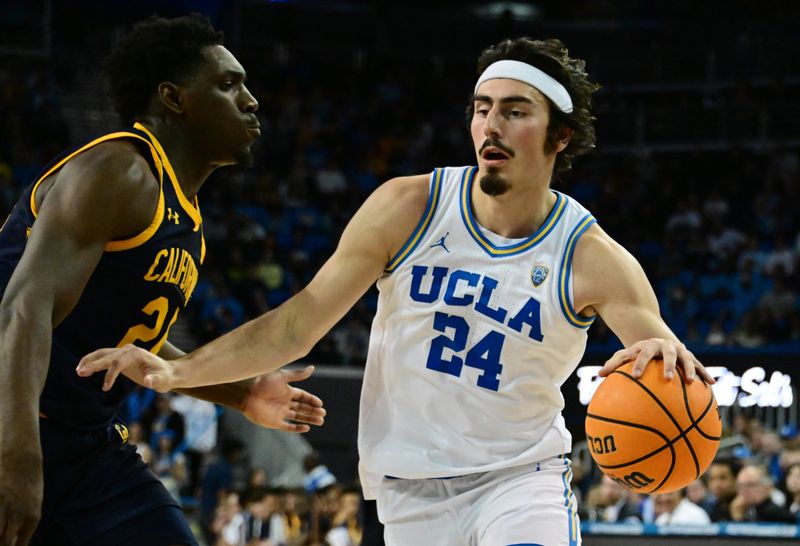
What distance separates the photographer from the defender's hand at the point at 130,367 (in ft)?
10.9

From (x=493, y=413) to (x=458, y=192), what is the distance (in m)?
0.86

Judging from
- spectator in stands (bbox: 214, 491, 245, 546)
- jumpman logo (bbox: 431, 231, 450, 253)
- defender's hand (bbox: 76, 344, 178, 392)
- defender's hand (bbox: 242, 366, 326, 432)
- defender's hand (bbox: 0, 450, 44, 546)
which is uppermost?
jumpman logo (bbox: 431, 231, 450, 253)

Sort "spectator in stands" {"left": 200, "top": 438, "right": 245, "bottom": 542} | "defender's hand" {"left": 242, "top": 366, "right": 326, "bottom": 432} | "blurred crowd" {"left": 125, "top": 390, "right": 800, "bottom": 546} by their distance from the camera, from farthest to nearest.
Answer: "spectator in stands" {"left": 200, "top": 438, "right": 245, "bottom": 542}
"blurred crowd" {"left": 125, "top": 390, "right": 800, "bottom": 546}
"defender's hand" {"left": 242, "top": 366, "right": 326, "bottom": 432}

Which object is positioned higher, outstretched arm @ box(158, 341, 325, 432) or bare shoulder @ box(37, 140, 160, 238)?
bare shoulder @ box(37, 140, 160, 238)

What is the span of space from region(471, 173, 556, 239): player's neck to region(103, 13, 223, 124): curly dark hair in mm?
1205

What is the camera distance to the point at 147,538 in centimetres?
377

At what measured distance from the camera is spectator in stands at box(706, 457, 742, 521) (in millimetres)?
9203

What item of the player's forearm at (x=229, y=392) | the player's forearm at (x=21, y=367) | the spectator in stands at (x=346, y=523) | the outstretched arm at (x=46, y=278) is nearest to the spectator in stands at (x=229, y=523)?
the spectator in stands at (x=346, y=523)

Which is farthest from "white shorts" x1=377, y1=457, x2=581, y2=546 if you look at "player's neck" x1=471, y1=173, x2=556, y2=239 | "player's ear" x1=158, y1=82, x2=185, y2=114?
"player's ear" x1=158, y1=82, x2=185, y2=114

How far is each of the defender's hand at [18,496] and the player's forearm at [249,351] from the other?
73 centimetres

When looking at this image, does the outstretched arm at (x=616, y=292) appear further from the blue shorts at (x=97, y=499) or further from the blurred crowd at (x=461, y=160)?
the blurred crowd at (x=461, y=160)

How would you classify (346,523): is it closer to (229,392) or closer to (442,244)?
(229,392)

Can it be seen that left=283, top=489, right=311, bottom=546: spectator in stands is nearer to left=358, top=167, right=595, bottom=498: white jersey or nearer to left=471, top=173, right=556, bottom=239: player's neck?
left=358, top=167, right=595, bottom=498: white jersey

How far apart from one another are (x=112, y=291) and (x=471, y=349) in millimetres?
1243
